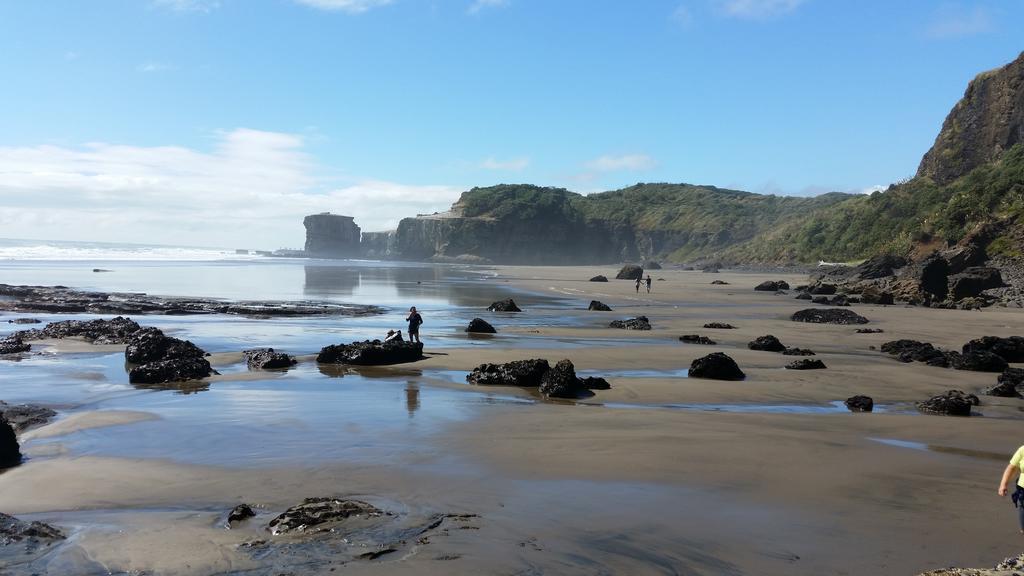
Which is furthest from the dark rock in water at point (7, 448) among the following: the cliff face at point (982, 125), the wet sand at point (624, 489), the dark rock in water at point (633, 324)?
the cliff face at point (982, 125)

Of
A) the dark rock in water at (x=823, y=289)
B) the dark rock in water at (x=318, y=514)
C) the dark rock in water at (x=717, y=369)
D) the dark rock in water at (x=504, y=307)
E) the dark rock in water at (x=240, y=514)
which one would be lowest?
the dark rock in water at (x=240, y=514)

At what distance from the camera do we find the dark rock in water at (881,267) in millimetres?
46594

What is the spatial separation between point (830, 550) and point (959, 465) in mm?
3750

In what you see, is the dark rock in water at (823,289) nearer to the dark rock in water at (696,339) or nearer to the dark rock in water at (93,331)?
the dark rock in water at (696,339)

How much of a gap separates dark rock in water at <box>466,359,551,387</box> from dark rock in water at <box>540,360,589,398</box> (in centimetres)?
66

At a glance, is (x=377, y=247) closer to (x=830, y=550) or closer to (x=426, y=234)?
(x=426, y=234)

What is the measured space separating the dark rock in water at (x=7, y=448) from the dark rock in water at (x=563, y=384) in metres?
7.98

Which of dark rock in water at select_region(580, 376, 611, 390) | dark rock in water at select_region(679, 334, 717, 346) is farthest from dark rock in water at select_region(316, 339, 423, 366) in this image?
dark rock in water at select_region(679, 334, 717, 346)

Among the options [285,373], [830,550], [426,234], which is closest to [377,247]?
[426,234]

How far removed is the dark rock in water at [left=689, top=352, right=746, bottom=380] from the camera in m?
14.9

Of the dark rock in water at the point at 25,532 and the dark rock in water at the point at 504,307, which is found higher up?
the dark rock in water at the point at 504,307

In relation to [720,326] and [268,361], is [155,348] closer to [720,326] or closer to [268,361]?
[268,361]

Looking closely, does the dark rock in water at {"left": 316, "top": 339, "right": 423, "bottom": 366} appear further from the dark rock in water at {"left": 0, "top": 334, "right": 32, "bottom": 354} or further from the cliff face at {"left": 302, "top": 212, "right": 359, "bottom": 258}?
the cliff face at {"left": 302, "top": 212, "right": 359, "bottom": 258}

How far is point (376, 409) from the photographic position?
11812 mm
